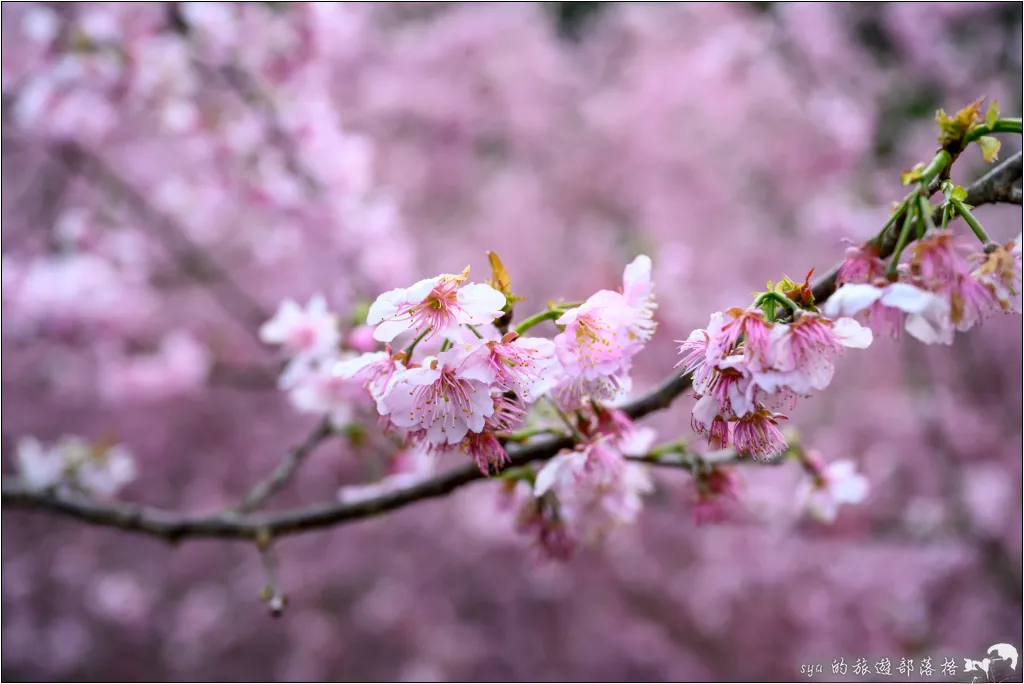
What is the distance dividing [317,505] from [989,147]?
1.24 meters

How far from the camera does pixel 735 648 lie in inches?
142

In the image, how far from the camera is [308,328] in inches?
56.2

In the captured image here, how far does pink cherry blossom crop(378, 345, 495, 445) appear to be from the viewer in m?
0.78

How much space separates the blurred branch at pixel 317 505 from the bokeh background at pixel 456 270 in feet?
3.82

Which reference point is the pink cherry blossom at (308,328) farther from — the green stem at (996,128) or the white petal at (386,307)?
the green stem at (996,128)

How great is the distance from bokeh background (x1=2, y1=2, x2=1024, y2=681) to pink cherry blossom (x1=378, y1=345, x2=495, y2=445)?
1490mm

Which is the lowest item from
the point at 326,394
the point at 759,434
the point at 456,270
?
the point at 759,434

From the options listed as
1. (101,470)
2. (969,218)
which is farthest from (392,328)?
(101,470)

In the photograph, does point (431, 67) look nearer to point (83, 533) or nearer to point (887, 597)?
point (83, 533)

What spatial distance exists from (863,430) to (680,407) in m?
1.08

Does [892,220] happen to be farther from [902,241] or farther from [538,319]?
[538,319]

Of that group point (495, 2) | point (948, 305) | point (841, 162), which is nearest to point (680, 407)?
point (841, 162)

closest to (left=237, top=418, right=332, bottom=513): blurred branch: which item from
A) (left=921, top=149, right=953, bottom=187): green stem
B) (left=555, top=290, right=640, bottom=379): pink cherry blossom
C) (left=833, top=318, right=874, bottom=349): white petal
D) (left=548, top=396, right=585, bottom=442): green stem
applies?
(left=548, top=396, right=585, bottom=442): green stem

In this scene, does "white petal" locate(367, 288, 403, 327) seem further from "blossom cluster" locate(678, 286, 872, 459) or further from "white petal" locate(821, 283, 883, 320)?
"white petal" locate(821, 283, 883, 320)
